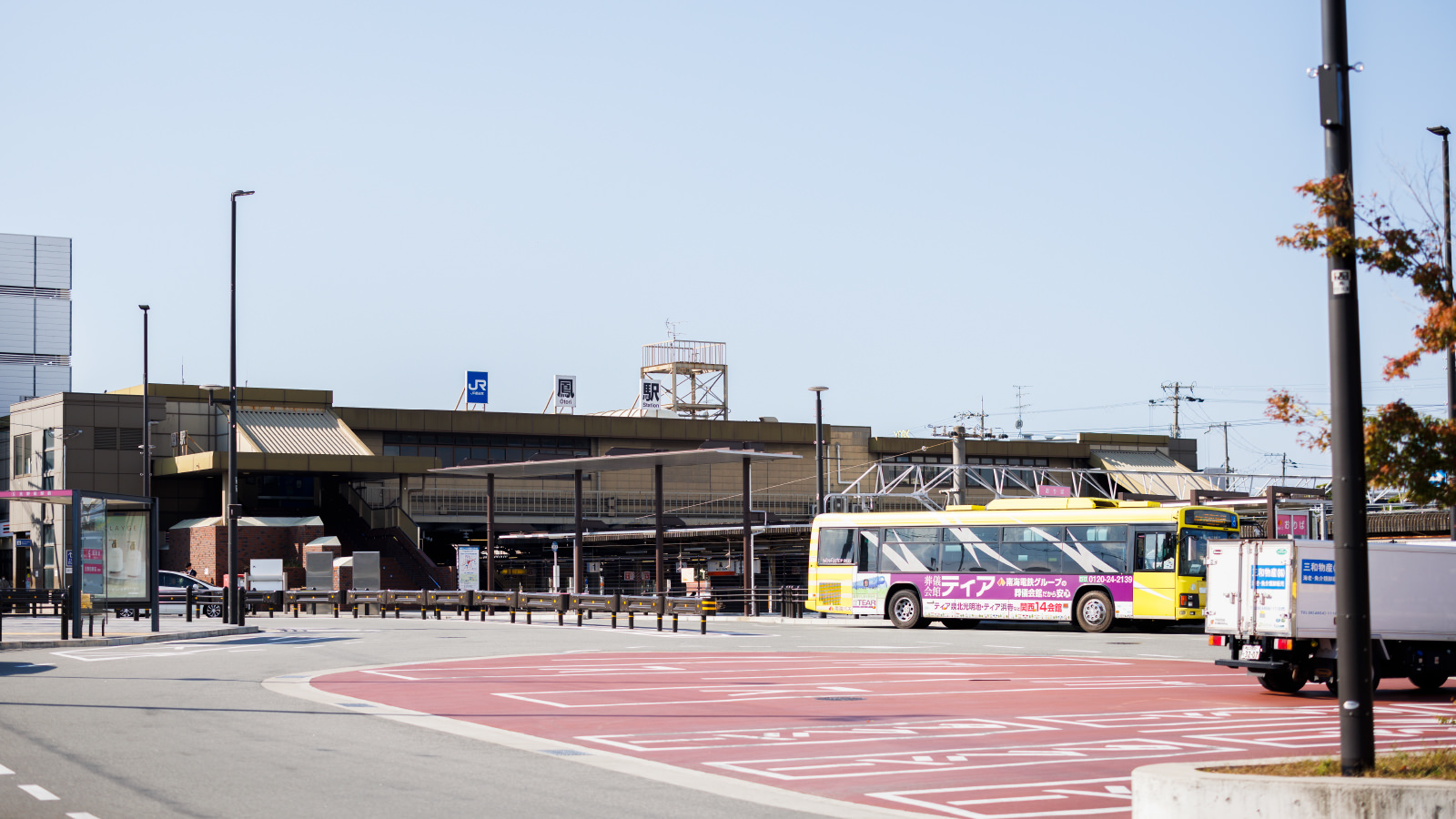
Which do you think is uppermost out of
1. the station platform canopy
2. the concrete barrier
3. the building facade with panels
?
the building facade with panels

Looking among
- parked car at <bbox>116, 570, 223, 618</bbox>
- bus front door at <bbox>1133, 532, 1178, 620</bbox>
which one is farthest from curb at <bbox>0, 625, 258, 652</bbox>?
bus front door at <bbox>1133, 532, 1178, 620</bbox>

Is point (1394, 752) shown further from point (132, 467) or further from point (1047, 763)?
point (132, 467)

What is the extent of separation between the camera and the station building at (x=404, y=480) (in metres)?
60.0

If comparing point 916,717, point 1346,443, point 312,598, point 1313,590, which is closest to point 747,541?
point 312,598

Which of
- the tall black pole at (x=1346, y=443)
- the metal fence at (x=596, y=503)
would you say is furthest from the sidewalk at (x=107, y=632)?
the metal fence at (x=596, y=503)

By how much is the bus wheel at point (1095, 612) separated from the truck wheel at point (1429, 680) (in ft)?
49.4

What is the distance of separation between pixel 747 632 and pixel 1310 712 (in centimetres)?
2033

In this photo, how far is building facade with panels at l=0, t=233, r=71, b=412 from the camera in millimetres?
132000

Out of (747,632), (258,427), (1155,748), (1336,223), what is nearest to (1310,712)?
(1155,748)

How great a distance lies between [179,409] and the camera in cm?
6638

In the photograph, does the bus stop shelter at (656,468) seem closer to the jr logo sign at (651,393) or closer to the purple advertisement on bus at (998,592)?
the purple advertisement on bus at (998,592)

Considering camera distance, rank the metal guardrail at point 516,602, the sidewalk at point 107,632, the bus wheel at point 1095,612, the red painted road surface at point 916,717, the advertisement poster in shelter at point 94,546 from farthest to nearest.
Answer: the metal guardrail at point 516,602
the bus wheel at point 1095,612
the advertisement poster in shelter at point 94,546
the sidewalk at point 107,632
the red painted road surface at point 916,717

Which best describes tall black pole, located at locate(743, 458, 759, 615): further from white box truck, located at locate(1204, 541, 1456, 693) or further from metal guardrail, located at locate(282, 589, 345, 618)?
white box truck, located at locate(1204, 541, 1456, 693)

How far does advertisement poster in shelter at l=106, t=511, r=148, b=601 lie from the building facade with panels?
11069 centimetres
